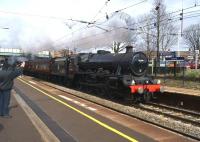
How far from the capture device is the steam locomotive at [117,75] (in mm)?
21531

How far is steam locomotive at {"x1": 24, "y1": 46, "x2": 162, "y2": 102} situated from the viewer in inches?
848

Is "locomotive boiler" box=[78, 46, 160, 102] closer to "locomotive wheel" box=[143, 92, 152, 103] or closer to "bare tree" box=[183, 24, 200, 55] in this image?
"locomotive wheel" box=[143, 92, 152, 103]

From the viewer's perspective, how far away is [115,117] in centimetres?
1481

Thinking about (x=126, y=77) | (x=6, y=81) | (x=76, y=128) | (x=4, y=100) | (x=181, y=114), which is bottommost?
(x=181, y=114)

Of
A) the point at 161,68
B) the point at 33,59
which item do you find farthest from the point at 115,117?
the point at 33,59

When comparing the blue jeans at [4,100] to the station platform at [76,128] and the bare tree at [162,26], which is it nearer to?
the station platform at [76,128]

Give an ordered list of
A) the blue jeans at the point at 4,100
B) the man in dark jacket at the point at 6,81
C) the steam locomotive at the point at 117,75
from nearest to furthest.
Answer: the man in dark jacket at the point at 6,81 < the blue jeans at the point at 4,100 < the steam locomotive at the point at 117,75

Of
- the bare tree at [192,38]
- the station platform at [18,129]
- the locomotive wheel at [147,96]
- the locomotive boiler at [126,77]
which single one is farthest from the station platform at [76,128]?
the bare tree at [192,38]

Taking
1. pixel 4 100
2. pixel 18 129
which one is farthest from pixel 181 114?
pixel 18 129

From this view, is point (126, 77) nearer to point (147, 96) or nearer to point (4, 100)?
point (147, 96)

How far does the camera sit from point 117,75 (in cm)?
2244

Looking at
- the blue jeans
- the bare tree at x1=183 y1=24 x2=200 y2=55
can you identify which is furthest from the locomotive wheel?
the bare tree at x1=183 y1=24 x2=200 y2=55

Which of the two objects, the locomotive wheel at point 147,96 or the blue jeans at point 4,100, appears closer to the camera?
the blue jeans at point 4,100

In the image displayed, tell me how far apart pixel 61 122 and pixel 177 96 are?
8.92 metres
